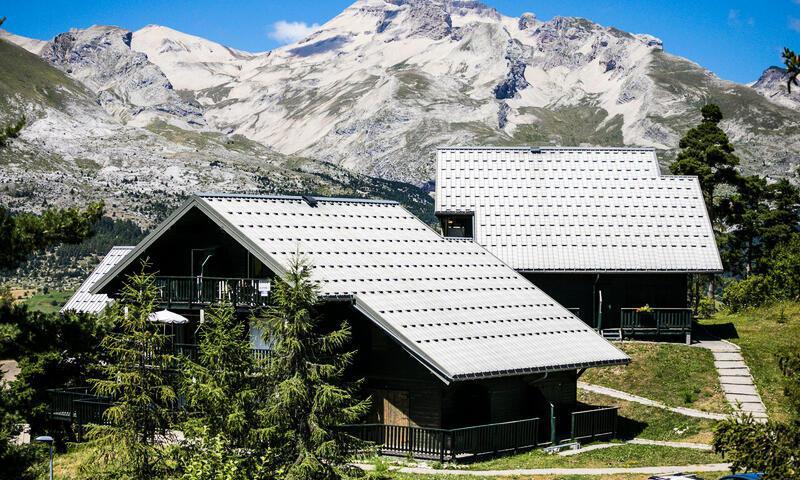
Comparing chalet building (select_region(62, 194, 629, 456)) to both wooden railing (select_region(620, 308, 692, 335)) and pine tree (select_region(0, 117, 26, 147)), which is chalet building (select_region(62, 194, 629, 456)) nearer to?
wooden railing (select_region(620, 308, 692, 335))

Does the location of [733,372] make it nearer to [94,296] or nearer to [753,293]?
[753,293]

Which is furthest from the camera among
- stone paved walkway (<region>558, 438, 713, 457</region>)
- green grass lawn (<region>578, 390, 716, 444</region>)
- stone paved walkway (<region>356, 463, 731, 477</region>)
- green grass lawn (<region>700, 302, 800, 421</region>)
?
green grass lawn (<region>700, 302, 800, 421</region>)

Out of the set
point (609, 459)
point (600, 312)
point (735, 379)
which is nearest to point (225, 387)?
point (609, 459)

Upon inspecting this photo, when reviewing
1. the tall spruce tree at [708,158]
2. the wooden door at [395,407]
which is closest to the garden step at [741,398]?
the wooden door at [395,407]

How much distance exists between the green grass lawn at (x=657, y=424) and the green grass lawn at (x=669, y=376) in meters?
1.28

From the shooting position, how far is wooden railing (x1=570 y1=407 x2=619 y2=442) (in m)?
35.3

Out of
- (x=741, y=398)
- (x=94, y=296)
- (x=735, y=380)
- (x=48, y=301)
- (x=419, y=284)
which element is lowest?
(x=48, y=301)

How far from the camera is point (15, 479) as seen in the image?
25125mm

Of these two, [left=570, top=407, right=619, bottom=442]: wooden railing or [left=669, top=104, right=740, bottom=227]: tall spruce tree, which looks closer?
[left=570, top=407, right=619, bottom=442]: wooden railing

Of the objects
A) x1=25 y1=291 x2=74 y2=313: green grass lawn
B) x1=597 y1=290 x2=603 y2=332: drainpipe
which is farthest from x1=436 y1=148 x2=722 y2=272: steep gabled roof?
x1=25 y1=291 x2=74 y2=313: green grass lawn

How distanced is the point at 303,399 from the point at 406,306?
9.72 meters

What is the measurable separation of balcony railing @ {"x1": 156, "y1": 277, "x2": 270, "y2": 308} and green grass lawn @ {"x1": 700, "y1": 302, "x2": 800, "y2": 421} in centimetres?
1938

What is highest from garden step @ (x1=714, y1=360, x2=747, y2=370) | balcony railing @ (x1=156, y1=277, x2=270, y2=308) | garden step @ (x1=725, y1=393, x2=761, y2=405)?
balcony railing @ (x1=156, y1=277, x2=270, y2=308)

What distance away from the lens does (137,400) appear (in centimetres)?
2581
